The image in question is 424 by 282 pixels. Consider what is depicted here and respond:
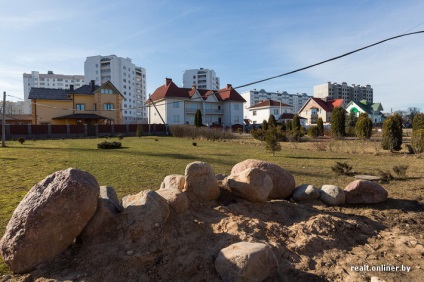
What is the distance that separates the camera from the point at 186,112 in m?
50.2

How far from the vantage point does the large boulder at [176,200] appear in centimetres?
376

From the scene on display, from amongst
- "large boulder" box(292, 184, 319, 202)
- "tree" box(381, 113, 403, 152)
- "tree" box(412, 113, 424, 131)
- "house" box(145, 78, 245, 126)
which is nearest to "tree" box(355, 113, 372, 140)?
"tree" box(412, 113, 424, 131)

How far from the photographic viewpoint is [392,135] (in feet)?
55.3

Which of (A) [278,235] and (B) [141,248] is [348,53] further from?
(B) [141,248]

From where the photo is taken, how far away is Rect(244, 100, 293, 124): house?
6134 cm

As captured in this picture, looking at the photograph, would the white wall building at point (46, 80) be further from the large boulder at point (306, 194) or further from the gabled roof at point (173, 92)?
the large boulder at point (306, 194)

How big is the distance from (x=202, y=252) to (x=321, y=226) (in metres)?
1.74

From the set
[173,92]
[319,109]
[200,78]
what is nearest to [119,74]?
[200,78]

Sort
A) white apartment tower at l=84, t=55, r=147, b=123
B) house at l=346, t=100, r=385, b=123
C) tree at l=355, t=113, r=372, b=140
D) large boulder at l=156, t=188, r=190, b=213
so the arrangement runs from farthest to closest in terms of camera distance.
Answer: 1. white apartment tower at l=84, t=55, r=147, b=123
2. house at l=346, t=100, r=385, b=123
3. tree at l=355, t=113, r=372, b=140
4. large boulder at l=156, t=188, r=190, b=213

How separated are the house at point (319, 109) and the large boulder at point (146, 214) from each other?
63554mm

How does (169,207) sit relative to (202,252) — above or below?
above

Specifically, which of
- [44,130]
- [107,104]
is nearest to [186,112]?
[107,104]

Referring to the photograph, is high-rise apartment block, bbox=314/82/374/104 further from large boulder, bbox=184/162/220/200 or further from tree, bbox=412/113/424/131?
large boulder, bbox=184/162/220/200

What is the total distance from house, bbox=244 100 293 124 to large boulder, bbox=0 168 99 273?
58779 mm
